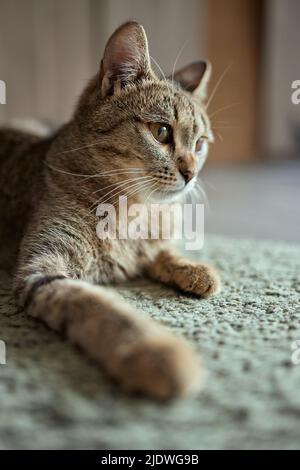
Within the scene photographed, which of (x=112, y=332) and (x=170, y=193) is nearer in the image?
(x=112, y=332)

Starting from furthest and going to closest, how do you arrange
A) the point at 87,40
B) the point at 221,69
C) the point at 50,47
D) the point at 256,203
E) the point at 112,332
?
the point at 221,69 → the point at 87,40 → the point at 50,47 → the point at 256,203 → the point at 112,332

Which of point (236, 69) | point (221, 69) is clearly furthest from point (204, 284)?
point (236, 69)

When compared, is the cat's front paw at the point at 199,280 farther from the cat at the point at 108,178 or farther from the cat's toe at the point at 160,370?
the cat's toe at the point at 160,370

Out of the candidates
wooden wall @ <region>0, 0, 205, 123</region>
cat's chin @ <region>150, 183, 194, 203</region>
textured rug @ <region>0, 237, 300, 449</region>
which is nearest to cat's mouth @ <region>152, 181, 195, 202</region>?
cat's chin @ <region>150, 183, 194, 203</region>

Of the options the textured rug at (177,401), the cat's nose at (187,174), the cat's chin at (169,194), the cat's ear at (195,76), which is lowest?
the textured rug at (177,401)

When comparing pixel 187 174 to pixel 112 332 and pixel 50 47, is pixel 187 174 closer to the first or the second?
pixel 112 332

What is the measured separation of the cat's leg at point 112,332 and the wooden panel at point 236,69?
4574 millimetres

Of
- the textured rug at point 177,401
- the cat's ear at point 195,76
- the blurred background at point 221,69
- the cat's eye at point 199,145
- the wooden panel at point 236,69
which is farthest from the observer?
the wooden panel at point 236,69

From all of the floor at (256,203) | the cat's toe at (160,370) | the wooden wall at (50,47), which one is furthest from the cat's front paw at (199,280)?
the wooden wall at (50,47)

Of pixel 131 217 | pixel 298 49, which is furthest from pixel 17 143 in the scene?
pixel 298 49

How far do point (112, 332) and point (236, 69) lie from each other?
215 inches

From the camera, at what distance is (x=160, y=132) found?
1.30 metres

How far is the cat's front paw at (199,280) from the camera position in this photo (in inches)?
48.9

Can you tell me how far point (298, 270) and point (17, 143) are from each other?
1084mm
